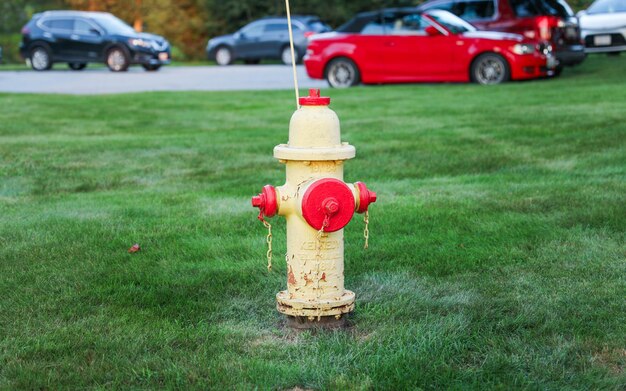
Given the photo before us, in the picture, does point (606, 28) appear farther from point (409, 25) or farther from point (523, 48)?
point (409, 25)

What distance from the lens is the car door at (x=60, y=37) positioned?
91.6 feet

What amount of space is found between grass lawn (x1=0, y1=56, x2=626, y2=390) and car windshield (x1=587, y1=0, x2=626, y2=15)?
47.9ft

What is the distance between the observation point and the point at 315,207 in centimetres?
385

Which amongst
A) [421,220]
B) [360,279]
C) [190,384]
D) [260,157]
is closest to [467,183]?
[421,220]

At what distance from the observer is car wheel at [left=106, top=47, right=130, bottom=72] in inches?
1066

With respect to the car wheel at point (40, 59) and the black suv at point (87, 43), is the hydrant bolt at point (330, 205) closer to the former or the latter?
the black suv at point (87, 43)

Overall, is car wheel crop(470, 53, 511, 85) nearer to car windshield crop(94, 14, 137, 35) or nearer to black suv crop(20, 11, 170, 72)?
black suv crop(20, 11, 170, 72)

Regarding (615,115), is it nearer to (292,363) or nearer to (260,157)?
(260,157)

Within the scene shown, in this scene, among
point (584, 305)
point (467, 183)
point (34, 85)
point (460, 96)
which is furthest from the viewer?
point (34, 85)

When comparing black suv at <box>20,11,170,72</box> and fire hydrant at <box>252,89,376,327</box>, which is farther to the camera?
black suv at <box>20,11,170,72</box>

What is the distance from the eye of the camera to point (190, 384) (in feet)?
11.1

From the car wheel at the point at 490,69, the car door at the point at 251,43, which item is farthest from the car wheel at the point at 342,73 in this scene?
the car door at the point at 251,43

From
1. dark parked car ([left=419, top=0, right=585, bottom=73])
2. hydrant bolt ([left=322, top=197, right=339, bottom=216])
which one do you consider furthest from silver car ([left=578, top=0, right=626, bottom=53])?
hydrant bolt ([left=322, top=197, right=339, bottom=216])

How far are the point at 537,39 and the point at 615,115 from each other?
755cm
